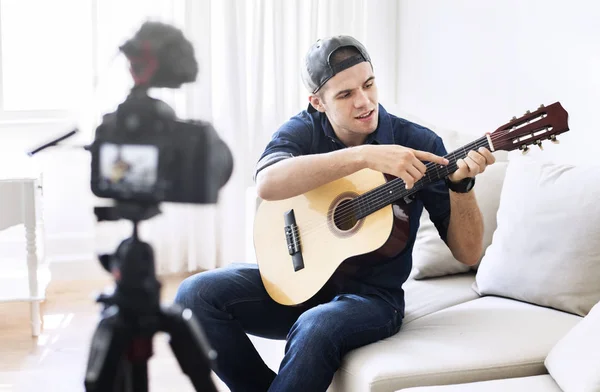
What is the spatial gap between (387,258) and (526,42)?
48.3 inches

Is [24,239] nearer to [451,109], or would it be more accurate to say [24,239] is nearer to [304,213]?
[304,213]

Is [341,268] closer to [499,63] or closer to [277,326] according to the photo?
[277,326]

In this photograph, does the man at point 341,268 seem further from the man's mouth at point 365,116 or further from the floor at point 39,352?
the floor at point 39,352

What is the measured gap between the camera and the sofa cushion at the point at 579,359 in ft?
4.39

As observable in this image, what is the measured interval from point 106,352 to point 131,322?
0.07 feet

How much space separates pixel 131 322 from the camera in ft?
1.33

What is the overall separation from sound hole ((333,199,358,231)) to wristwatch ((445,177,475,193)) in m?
0.22

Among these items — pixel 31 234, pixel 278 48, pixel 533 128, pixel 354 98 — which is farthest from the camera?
pixel 278 48

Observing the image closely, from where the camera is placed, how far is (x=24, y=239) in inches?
104

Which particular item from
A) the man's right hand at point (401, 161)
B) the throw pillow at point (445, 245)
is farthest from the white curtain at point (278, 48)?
the man's right hand at point (401, 161)

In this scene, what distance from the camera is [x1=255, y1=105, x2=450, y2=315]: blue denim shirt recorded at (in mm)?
1711

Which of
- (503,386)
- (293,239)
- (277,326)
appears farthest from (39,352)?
(503,386)

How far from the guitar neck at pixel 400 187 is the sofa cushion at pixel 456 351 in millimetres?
298

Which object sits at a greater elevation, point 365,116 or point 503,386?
point 365,116
